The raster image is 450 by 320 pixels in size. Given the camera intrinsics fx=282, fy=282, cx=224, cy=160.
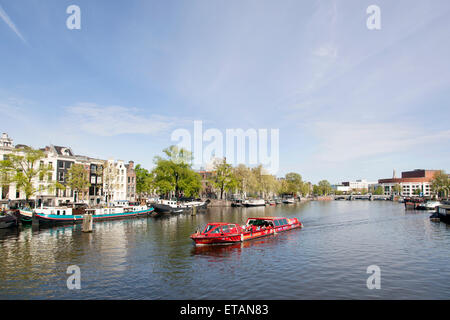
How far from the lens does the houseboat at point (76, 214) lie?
2204 inches

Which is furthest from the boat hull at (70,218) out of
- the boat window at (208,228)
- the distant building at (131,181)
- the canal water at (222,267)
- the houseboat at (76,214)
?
the distant building at (131,181)

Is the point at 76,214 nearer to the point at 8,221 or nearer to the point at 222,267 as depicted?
the point at 8,221

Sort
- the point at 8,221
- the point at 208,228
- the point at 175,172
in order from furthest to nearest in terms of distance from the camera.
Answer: the point at 175,172
the point at 8,221
the point at 208,228

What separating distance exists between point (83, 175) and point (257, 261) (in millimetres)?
66742

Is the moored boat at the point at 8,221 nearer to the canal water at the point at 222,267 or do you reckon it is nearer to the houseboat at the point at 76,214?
the houseboat at the point at 76,214

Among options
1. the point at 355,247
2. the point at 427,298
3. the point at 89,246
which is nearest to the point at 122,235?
the point at 89,246

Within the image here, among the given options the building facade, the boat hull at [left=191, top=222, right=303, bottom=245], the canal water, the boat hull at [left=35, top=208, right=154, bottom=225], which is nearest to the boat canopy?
the boat hull at [left=191, top=222, right=303, bottom=245]

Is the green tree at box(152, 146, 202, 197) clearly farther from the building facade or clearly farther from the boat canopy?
the boat canopy

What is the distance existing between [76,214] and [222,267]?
1834 inches

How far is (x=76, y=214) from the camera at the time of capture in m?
61.6

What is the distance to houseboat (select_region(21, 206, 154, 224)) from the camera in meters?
56.0

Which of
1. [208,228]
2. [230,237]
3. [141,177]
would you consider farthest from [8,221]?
[141,177]

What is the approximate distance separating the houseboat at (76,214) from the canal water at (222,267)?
445 inches
